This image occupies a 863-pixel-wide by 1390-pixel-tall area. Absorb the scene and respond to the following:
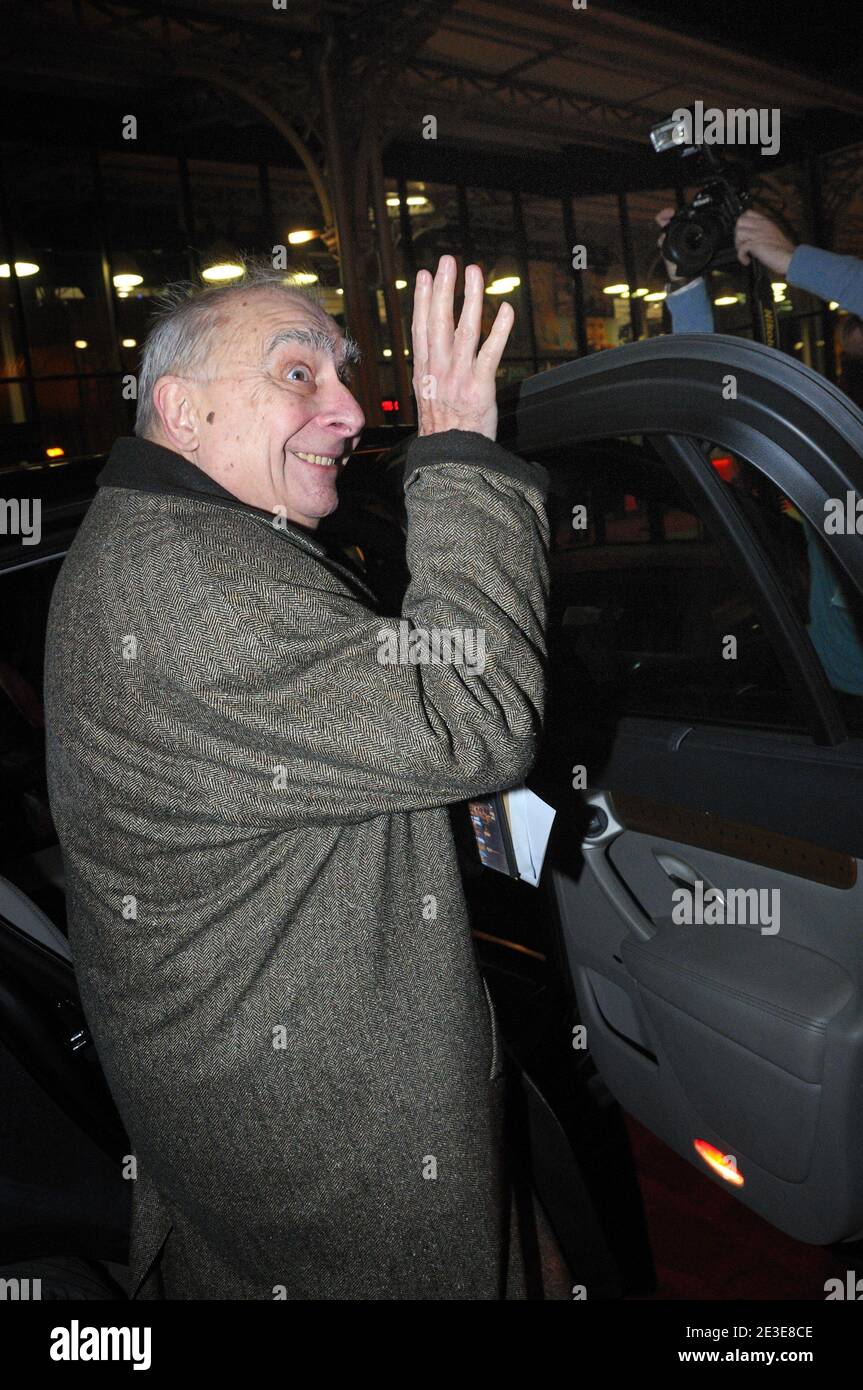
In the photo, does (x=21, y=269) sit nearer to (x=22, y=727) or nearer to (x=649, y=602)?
(x=22, y=727)

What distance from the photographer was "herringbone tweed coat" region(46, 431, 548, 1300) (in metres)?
1.04

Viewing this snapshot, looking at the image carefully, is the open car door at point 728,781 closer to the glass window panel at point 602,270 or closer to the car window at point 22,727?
the car window at point 22,727

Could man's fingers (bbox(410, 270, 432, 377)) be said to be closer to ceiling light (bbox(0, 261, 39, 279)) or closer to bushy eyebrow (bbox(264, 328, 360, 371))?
bushy eyebrow (bbox(264, 328, 360, 371))

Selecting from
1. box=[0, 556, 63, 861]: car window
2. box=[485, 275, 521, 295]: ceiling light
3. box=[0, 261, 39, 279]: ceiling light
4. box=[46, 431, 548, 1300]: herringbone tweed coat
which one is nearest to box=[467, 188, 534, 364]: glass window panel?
box=[485, 275, 521, 295]: ceiling light

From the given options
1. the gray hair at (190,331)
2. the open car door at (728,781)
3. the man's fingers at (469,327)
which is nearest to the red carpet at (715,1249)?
the open car door at (728,781)

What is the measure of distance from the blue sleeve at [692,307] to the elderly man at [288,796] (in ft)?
2.80

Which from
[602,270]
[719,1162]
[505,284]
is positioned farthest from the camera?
[602,270]

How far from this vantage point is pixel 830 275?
5.90ft

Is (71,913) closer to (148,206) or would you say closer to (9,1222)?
(9,1222)

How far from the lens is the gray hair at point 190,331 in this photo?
1.28m

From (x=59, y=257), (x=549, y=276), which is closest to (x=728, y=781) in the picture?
(x=59, y=257)

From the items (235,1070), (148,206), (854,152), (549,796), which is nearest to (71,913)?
(235,1070)

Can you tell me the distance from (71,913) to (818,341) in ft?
63.5

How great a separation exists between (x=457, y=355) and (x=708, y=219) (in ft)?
3.62
